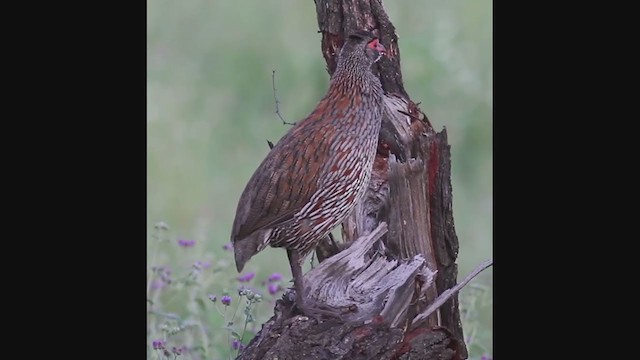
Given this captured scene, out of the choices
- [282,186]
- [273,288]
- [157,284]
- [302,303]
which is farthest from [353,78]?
[157,284]

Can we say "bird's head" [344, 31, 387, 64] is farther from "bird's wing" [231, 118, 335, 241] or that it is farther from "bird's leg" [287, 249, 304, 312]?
"bird's leg" [287, 249, 304, 312]

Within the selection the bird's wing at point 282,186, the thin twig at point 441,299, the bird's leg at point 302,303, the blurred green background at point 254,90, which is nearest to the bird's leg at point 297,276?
the bird's leg at point 302,303

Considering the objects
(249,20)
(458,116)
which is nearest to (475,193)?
(458,116)

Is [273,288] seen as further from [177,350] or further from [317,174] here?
[317,174]

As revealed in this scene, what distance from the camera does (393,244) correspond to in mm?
5449

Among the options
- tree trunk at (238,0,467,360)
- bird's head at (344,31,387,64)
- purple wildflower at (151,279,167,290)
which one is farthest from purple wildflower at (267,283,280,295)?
Result: bird's head at (344,31,387,64)

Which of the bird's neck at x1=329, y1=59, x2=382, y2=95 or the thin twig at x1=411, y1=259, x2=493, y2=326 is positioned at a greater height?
the bird's neck at x1=329, y1=59, x2=382, y2=95

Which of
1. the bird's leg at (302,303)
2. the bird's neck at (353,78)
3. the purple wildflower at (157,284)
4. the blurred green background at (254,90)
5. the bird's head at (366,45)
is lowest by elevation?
the bird's leg at (302,303)

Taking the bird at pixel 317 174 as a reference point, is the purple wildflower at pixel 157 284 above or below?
above

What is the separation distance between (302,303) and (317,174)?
1.72 feet

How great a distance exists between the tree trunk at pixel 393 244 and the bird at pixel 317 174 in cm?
18

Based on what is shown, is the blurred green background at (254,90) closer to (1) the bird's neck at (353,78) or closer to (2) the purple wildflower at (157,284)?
(2) the purple wildflower at (157,284)

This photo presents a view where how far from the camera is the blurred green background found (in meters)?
7.92

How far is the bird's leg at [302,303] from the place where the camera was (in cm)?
503
